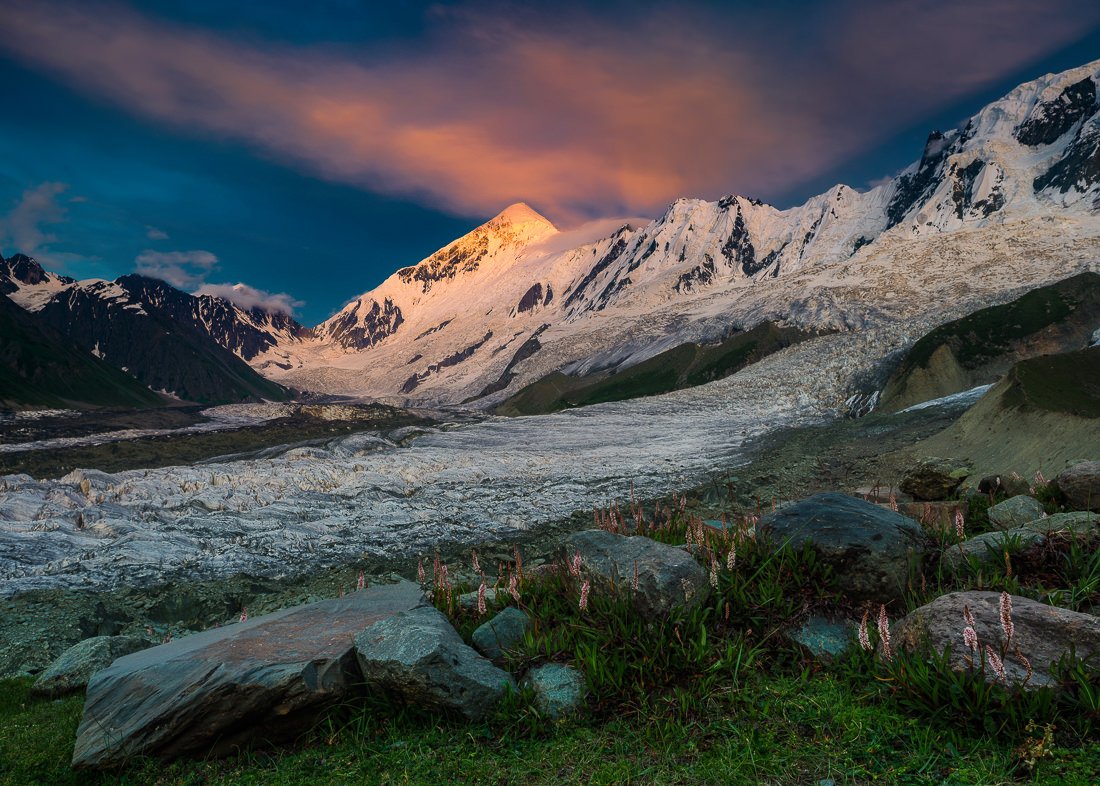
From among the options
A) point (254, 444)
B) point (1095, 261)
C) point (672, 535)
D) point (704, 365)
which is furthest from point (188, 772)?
point (1095, 261)

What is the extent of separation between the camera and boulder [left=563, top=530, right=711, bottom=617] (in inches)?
266

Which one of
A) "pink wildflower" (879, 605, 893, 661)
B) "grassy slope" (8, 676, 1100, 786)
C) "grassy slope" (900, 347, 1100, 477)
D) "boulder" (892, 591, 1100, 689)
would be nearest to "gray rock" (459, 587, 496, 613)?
"grassy slope" (8, 676, 1100, 786)

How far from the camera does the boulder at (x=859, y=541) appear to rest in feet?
22.4

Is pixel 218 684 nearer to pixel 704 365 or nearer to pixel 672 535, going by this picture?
pixel 672 535

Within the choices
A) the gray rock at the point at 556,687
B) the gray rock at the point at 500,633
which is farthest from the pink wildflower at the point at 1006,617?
the gray rock at the point at 500,633

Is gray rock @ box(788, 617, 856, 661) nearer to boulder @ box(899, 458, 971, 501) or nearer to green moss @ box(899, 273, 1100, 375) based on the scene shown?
boulder @ box(899, 458, 971, 501)

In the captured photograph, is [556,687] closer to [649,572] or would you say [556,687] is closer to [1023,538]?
[649,572]

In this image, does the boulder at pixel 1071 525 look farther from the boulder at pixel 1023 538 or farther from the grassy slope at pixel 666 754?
the grassy slope at pixel 666 754

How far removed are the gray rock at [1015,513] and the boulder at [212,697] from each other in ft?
33.8

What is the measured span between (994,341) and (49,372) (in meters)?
228

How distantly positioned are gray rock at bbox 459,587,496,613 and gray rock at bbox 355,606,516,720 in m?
1.86

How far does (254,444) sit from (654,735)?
3130 inches

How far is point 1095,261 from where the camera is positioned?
90812mm

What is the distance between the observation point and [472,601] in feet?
28.5
